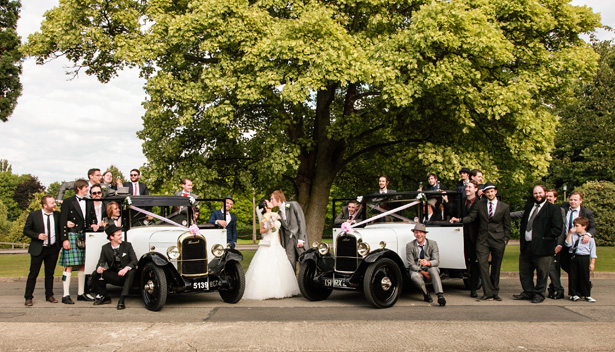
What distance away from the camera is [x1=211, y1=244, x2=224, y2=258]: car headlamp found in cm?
1036

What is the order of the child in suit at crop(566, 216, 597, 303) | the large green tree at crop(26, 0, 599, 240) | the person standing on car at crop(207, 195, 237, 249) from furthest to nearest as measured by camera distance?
the large green tree at crop(26, 0, 599, 240) < the person standing on car at crop(207, 195, 237, 249) < the child in suit at crop(566, 216, 597, 303)

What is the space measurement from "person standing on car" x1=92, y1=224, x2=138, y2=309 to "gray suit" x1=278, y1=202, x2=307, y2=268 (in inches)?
124

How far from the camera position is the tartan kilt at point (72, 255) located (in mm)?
10594

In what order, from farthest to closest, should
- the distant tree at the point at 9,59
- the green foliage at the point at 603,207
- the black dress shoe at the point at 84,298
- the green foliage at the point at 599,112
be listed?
the distant tree at the point at 9,59 < the green foliage at the point at 603,207 < the green foliage at the point at 599,112 < the black dress shoe at the point at 84,298

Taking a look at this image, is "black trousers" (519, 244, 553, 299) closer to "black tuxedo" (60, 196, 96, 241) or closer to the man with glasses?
the man with glasses

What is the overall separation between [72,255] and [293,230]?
4.26 metres

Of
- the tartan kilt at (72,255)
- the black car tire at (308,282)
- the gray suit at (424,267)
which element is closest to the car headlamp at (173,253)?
the tartan kilt at (72,255)

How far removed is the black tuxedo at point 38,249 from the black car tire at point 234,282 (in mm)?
3207

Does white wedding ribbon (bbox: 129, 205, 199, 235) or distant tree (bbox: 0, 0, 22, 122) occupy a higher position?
distant tree (bbox: 0, 0, 22, 122)

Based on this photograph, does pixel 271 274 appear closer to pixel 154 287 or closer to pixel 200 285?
pixel 200 285

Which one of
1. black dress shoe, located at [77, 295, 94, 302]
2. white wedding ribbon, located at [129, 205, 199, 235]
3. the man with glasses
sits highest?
the man with glasses

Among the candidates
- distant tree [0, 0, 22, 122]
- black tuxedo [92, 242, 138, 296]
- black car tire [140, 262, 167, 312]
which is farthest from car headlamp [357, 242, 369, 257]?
distant tree [0, 0, 22, 122]

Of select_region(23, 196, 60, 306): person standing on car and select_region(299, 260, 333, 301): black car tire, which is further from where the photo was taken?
select_region(299, 260, 333, 301): black car tire

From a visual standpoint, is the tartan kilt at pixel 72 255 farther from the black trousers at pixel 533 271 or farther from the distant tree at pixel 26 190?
the distant tree at pixel 26 190
